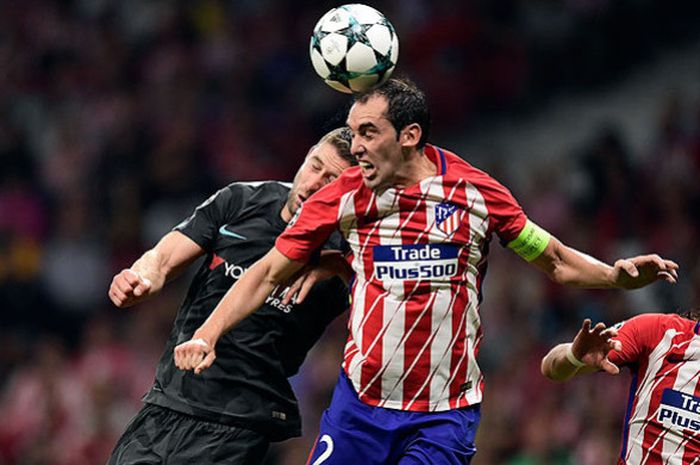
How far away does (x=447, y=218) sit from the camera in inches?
199

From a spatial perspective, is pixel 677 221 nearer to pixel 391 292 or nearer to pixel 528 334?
pixel 528 334

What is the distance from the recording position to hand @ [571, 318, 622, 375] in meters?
5.05

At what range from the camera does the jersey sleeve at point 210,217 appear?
5688 mm

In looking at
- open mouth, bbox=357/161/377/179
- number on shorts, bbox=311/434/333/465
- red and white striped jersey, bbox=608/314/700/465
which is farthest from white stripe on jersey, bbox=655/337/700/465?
open mouth, bbox=357/161/377/179

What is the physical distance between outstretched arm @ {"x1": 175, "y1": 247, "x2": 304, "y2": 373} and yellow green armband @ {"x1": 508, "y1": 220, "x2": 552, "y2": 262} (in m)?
0.87

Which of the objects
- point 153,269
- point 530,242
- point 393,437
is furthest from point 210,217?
point 530,242

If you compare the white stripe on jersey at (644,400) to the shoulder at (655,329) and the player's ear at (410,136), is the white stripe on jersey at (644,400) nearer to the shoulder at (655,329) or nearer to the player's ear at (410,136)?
the shoulder at (655,329)

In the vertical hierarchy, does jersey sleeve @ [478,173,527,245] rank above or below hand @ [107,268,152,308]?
above

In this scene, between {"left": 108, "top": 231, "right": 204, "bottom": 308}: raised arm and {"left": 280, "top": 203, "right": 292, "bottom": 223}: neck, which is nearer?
{"left": 108, "top": 231, "right": 204, "bottom": 308}: raised arm

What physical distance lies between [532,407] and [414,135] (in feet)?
13.2

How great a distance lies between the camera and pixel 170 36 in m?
13.2

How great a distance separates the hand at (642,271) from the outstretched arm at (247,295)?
49.9 inches

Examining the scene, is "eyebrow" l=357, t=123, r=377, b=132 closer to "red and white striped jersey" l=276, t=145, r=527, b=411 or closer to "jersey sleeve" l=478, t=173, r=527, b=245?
"red and white striped jersey" l=276, t=145, r=527, b=411

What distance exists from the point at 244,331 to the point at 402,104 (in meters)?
1.26
